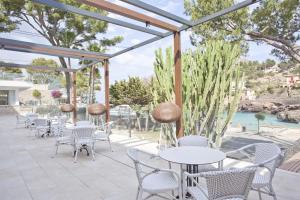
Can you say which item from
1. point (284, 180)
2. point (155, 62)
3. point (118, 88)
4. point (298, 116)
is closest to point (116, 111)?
point (118, 88)

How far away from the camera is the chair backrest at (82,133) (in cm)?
562

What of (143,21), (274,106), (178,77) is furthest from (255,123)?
(274,106)

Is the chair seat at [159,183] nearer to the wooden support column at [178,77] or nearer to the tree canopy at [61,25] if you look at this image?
the wooden support column at [178,77]

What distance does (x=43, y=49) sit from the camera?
7742 millimetres

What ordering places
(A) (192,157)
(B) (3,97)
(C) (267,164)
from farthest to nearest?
1. (B) (3,97)
2. (A) (192,157)
3. (C) (267,164)

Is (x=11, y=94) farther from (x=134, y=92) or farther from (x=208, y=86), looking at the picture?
(x=208, y=86)

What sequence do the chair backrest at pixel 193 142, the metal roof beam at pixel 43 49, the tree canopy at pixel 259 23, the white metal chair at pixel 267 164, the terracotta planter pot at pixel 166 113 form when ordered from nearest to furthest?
the white metal chair at pixel 267 164
the chair backrest at pixel 193 142
the terracotta planter pot at pixel 166 113
the metal roof beam at pixel 43 49
the tree canopy at pixel 259 23

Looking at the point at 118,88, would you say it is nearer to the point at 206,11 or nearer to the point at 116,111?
the point at 116,111

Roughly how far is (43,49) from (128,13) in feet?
15.2

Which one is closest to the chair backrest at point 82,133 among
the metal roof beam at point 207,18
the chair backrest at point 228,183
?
the metal roof beam at point 207,18

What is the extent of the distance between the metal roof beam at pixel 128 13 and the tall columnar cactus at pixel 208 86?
850 mm

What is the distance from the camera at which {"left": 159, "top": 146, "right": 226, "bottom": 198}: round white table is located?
275 centimetres

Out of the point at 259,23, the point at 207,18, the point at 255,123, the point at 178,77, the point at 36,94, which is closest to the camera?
the point at 207,18

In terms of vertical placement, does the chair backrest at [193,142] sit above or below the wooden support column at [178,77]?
below
